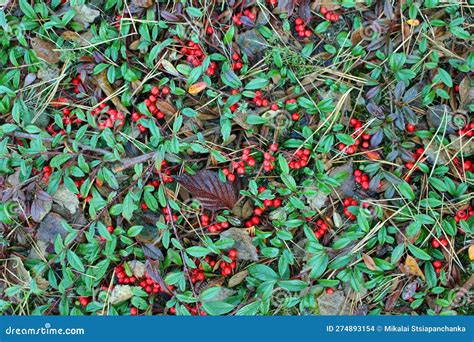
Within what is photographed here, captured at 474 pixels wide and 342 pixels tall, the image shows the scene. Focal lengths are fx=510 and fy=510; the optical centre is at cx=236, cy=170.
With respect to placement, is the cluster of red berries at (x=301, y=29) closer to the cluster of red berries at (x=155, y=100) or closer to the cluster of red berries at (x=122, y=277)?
Answer: the cluster of red berries at (x=155, y=100)

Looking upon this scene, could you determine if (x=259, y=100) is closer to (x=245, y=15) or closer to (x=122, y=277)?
(x=245, y=15)

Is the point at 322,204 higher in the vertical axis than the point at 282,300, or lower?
higher

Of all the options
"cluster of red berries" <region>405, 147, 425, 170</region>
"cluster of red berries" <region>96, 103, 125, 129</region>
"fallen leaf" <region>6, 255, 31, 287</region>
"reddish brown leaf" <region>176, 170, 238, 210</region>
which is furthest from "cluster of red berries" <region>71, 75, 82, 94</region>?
"cluster of red berries" <region>405, 147, 425, 170</region>

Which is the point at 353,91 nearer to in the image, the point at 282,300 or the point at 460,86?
the point at 460,86

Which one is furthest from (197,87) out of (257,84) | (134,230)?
(134,230)

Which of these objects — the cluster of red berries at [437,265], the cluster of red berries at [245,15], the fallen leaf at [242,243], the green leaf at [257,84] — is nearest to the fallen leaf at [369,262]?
the cluster of red berries at [437,265]

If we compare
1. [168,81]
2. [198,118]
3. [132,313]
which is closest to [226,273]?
[132,313]

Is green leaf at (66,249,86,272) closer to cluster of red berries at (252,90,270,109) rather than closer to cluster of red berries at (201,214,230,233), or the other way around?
cluster of red berries at (201,214,230,233)
